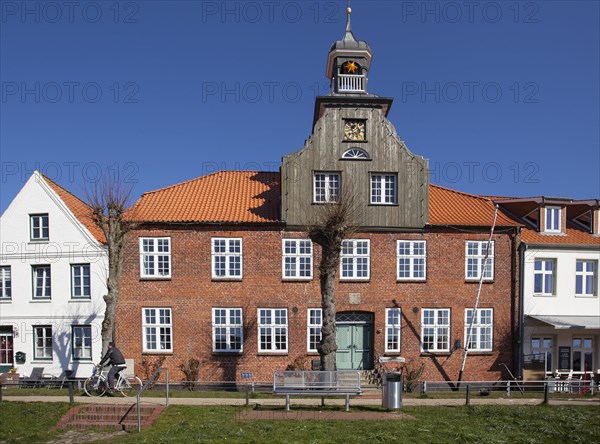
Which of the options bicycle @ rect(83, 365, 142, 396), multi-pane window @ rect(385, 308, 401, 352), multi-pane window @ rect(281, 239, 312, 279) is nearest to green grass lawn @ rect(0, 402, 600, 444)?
bicycle @ rect(83, 365, 142, 396)

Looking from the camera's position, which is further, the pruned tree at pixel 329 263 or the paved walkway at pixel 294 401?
the pruned tree at pixel 329 263

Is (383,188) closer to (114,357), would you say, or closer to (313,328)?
(313,328)

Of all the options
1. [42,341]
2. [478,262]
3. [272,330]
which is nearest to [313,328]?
[272,330]

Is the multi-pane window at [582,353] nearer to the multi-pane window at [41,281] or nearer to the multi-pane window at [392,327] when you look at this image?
the multi-pane window at [392,327]

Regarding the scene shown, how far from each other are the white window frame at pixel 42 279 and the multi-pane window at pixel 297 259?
11.4 metres

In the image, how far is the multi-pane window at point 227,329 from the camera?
19.8m

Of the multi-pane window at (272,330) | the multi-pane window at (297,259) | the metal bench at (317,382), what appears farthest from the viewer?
the multi-pane window at (297,259)

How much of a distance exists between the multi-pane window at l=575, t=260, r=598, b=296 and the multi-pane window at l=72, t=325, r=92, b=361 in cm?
2317

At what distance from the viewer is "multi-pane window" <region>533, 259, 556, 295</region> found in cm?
2072

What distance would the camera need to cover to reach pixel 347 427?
11.9m

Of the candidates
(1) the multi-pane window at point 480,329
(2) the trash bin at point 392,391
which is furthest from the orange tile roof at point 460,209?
(2) the trash bin at point 392,391

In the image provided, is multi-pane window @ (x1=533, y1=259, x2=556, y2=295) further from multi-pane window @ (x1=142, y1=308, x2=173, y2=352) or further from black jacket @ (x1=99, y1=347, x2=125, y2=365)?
black jacket @ (x1=99, y1=347, x2=125, y2=365)

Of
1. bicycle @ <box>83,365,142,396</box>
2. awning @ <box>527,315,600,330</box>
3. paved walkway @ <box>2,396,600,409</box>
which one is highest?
awning @ <box>527,315,600,330</box>

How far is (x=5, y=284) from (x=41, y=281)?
1.86 meters
